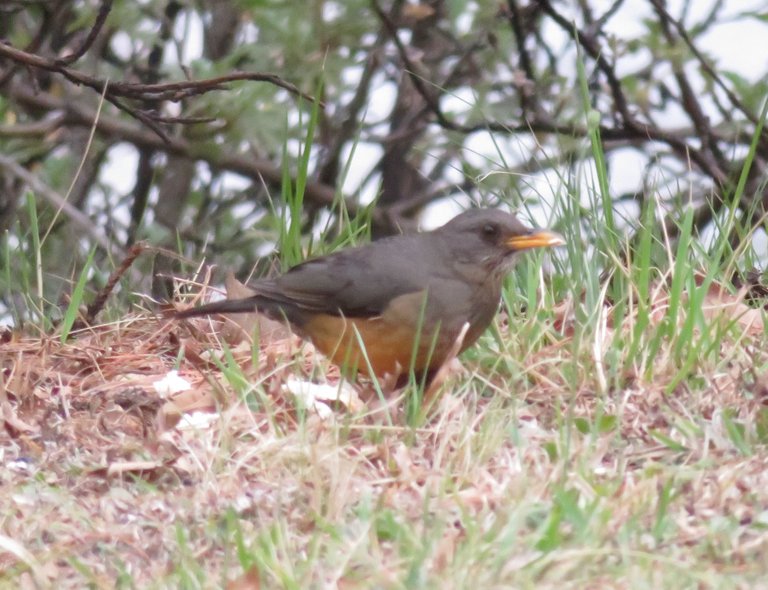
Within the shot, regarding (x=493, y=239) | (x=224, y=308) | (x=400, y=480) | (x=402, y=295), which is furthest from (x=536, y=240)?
(x=400, y=480)

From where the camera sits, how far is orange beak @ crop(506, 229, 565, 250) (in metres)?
4.98

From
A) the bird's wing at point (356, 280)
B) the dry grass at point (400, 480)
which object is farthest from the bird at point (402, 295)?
the dry grass at point (400, 480)

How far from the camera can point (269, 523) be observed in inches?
146

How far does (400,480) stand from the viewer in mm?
3949

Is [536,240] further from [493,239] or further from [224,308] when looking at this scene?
[224,308]

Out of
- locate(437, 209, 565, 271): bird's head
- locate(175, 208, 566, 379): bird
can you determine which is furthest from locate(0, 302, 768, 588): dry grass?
locate(437, 209, 565, 271): bird's head

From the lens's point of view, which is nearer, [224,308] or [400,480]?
[400,480]

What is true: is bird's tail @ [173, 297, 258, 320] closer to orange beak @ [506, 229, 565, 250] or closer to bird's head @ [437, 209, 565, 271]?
bird's head @ [437, 209, 565, 271]

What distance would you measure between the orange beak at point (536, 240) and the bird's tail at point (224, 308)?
94 centimetres

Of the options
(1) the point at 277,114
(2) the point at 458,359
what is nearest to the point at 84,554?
(2) the point at 458,359

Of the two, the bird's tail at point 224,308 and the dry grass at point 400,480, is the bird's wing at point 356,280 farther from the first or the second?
the dry grass at point 400,480

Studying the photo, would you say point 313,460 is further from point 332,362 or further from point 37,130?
point 37,130

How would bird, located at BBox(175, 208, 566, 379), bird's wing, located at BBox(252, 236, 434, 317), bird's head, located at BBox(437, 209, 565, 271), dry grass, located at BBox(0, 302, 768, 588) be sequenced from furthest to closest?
bird's head, located at BBox(437, 209, 565, 271) < bird's wing, located at BBox(252, 236, 434, 317) < bird, located at BBox(175, 208, 566, 379) < dry grass, located at BBox(0, 302, 768, 588)

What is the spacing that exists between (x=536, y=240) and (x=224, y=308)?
1.10 meters
